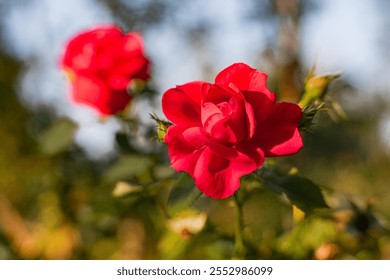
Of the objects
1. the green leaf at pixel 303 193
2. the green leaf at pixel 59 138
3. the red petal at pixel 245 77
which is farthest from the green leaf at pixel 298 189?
the green leaf at pixel 59 138

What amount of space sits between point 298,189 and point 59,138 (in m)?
0.56

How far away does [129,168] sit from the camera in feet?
2.74

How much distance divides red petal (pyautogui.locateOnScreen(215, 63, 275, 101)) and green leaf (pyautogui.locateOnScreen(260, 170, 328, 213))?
10cm

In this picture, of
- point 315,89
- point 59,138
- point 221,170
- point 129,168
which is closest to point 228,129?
point 221,170

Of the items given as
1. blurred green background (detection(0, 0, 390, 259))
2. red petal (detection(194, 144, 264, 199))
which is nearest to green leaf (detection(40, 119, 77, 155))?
blurred green background (detection(0, 0, 390, 259))

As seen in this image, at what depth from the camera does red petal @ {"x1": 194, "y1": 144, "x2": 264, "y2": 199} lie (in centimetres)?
45

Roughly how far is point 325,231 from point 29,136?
0.86m

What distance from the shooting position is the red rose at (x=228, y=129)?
452mm

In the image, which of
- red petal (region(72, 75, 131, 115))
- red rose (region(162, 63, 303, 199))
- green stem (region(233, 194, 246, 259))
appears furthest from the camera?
red petal (region(72, 75, 131, 115))

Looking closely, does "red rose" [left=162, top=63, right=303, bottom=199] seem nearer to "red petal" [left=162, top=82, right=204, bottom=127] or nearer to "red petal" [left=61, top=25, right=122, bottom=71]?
"red petal" [left=162, top=82, right=204, bottom=127]

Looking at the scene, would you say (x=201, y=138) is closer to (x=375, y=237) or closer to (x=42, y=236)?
(x=375, y=237)

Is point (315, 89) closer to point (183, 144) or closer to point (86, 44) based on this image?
point (183, 144)
